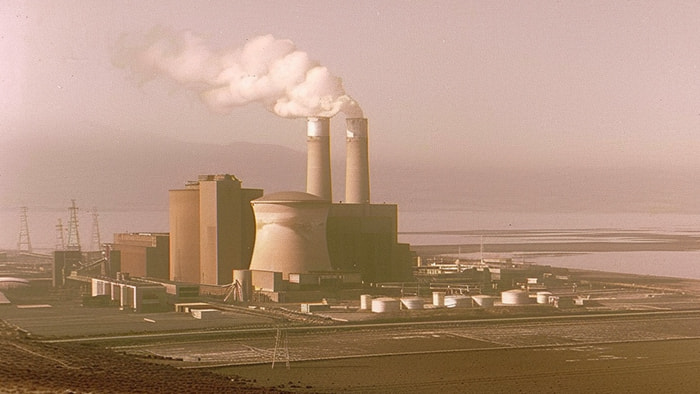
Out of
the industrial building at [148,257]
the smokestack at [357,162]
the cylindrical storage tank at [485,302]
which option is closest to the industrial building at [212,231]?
the industrial building at [148,257]

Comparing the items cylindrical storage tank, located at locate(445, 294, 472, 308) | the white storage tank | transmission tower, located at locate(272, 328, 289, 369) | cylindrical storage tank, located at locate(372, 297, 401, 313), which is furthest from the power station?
transmission tower, located at locate(272, 328, 289, 369)

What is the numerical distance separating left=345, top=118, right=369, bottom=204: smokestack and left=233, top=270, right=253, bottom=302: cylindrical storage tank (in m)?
21.5

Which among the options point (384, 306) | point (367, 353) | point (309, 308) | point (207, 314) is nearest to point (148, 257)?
point (309, 308)

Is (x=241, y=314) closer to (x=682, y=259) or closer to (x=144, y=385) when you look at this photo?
(x=144, y=385)

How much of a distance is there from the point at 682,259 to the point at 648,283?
→ 83.3 meters

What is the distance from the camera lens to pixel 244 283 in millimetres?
84438

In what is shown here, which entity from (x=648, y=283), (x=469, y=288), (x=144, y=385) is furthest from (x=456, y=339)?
(x=648, y=283)

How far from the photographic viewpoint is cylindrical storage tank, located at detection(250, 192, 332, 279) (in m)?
86.6

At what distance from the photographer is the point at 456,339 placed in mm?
59781

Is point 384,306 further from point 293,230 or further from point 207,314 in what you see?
point 293,230

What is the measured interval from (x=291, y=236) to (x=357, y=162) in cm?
1893

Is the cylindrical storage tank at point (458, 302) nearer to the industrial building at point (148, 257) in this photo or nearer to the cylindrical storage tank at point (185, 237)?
the cylindrical storage tank at point (185, 237)

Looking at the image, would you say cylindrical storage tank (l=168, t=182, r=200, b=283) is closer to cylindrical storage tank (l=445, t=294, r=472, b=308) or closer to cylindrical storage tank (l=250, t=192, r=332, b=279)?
cylindrical storage tank (l=250, t=192, r=332, b=279)

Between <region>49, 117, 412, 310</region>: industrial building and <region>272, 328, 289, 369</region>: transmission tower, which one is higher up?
<region>49, 117, 412, 310</region>: industrial building
